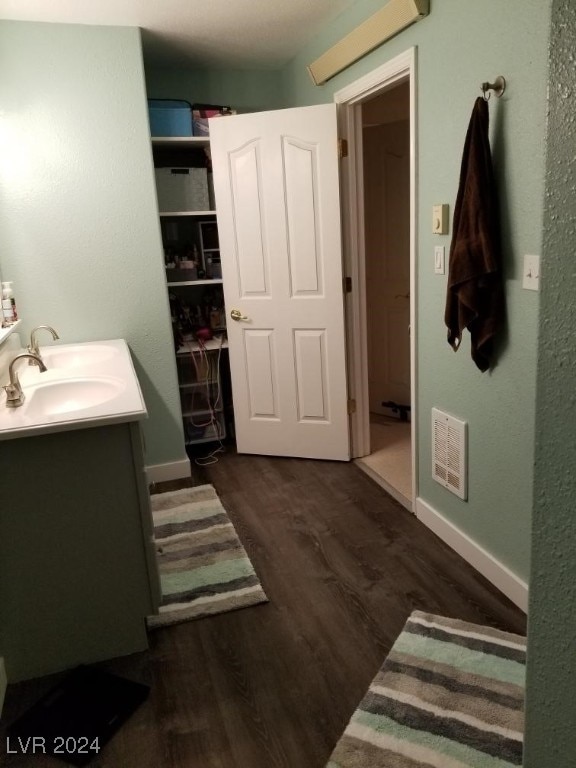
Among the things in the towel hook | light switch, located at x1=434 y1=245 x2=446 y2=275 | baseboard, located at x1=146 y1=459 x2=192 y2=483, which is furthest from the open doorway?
the towel hook

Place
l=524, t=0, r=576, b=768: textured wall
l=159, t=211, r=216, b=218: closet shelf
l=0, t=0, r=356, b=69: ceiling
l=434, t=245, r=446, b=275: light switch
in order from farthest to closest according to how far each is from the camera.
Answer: l=159, t=211, r=216, b=218: closet shelf
l=0, t=0, r=356, b=69: ceiling
l=434, t=245, r=446, b=275: light switch
l=524, t=0, r=576, b=768: textured wall

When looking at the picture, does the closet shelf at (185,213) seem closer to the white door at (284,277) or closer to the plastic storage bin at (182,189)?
the plastic storage bin at (182,189)

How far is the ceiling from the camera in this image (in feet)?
8.70

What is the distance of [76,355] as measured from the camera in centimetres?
291

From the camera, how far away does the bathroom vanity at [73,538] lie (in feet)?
5.95

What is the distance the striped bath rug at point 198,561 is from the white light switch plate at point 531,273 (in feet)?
4.94

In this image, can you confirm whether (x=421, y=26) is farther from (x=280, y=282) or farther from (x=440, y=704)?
(x=440, y=704)

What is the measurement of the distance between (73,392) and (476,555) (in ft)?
5.83

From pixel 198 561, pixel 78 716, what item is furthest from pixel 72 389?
pixel 78 716

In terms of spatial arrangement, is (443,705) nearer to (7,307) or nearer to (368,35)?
(7,307)

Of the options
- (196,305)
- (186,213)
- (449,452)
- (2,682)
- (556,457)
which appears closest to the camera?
(556,457)

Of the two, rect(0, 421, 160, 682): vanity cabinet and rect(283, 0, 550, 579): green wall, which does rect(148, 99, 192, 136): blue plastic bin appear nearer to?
rect(283, 0, 550, 579): green wall

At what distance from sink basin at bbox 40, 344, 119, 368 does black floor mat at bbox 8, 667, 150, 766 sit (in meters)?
1.36

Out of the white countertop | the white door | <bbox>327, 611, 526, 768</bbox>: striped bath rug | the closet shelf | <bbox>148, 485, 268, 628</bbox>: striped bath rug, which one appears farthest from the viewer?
the closet shelf
